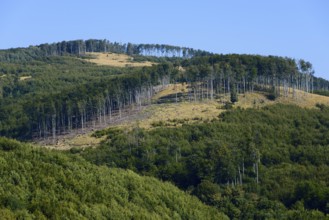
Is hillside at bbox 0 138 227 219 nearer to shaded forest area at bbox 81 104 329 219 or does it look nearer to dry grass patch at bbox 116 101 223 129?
shaded forest area at bbox 81 104 329 219

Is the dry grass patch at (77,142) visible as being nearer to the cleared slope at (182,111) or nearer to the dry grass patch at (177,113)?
the cleared slope at (182,111)

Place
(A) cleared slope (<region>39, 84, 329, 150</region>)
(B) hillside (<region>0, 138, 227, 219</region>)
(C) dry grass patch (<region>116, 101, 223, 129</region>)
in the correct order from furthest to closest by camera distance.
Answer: (C) dry grass patch (<region>116, 101, 223, 129</region>) < (A) cleared slope (<region>39, 84, 329, 150</region>) < (B) hillside (<region>0, 138, 227, 219</region>)

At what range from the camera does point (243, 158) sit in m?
136

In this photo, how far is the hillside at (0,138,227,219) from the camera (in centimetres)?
8512

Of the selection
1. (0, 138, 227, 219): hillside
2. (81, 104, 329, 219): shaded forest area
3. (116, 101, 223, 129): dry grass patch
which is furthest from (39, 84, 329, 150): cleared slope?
(0, 138, 227, 219): hillside

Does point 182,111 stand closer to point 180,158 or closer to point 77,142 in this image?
point 77,142

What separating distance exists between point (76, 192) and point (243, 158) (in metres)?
50.8

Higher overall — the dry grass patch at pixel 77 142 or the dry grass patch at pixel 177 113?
the dry grass patch at pixel 177 113

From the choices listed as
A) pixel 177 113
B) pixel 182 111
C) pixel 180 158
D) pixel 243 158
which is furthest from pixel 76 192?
pixel 182 111

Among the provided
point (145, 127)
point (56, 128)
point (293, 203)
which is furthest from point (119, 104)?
point (293, 203)

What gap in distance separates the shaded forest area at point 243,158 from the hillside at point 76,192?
11.2 m

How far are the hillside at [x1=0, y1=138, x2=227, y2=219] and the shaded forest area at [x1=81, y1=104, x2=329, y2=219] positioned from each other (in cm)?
1123

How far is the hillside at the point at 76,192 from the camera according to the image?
3351 inches

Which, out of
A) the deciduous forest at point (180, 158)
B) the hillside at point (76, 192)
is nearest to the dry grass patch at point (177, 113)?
the deciduous forest at point (180, 158)
